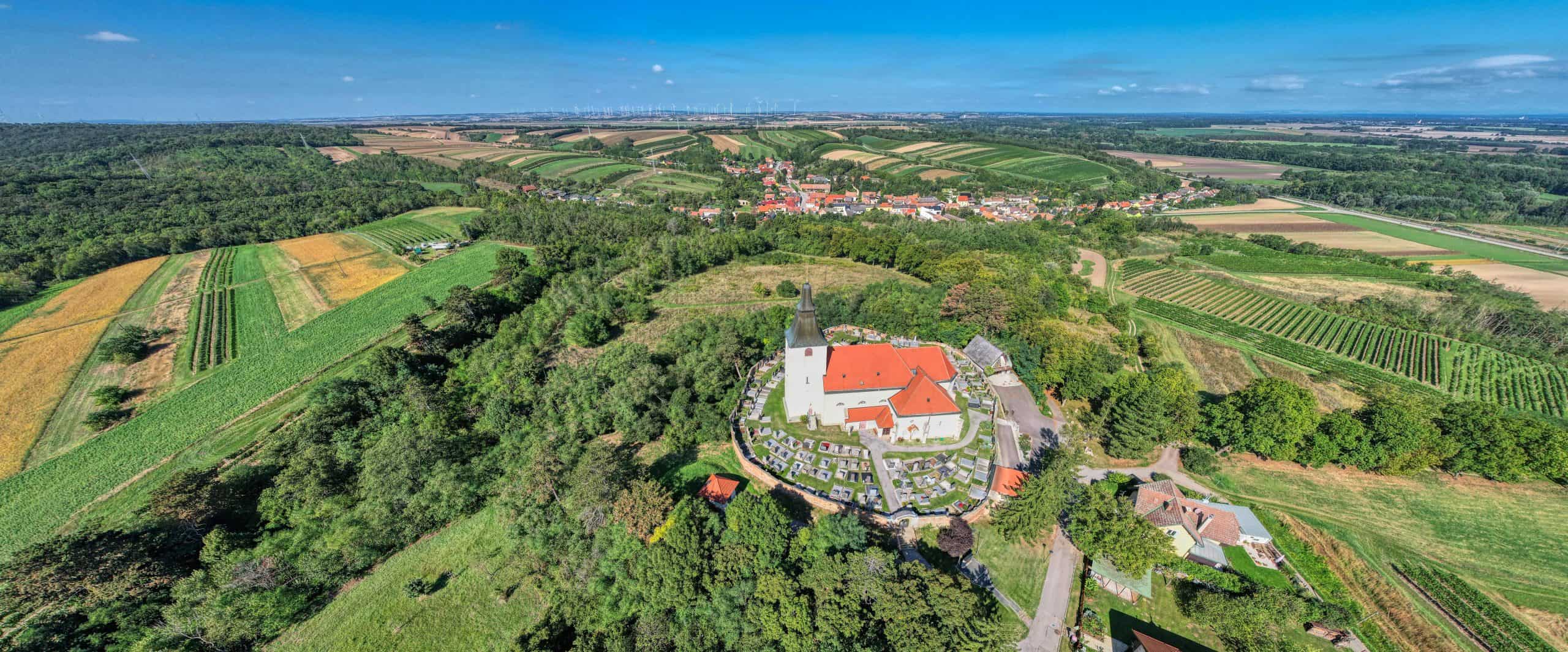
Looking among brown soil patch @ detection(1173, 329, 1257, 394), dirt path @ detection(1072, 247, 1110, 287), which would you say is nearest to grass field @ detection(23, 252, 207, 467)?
brown soil patch @ detection(1173, 329, 1257, 394)

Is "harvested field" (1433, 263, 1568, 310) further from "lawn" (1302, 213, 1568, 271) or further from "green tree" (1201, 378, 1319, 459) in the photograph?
"green tree" (1201, 378, 1319, 459)

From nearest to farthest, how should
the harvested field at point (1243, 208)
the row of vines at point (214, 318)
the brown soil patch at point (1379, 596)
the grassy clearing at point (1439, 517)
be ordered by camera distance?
the brown soil patch at point (1379, 596), the grassy clearing at point (1439, 517), the row of vines at point (214, 318), the harvested field at point (1243, 208)

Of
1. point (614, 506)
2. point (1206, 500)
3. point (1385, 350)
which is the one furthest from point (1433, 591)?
point (614, 506)

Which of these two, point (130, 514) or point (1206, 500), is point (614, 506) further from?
point (1206, 500)

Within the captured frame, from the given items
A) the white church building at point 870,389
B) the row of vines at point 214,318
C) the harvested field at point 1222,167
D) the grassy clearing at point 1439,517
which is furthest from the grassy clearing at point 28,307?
the harvested field at point 1222,167

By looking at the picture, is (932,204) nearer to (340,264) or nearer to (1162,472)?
(1162,472)

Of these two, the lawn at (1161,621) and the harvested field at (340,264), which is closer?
the lawn at (1161,621)

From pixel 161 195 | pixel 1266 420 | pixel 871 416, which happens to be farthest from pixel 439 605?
pixel 161 195

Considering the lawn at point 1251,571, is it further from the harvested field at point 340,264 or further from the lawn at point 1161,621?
the harvested field at point 340,264
